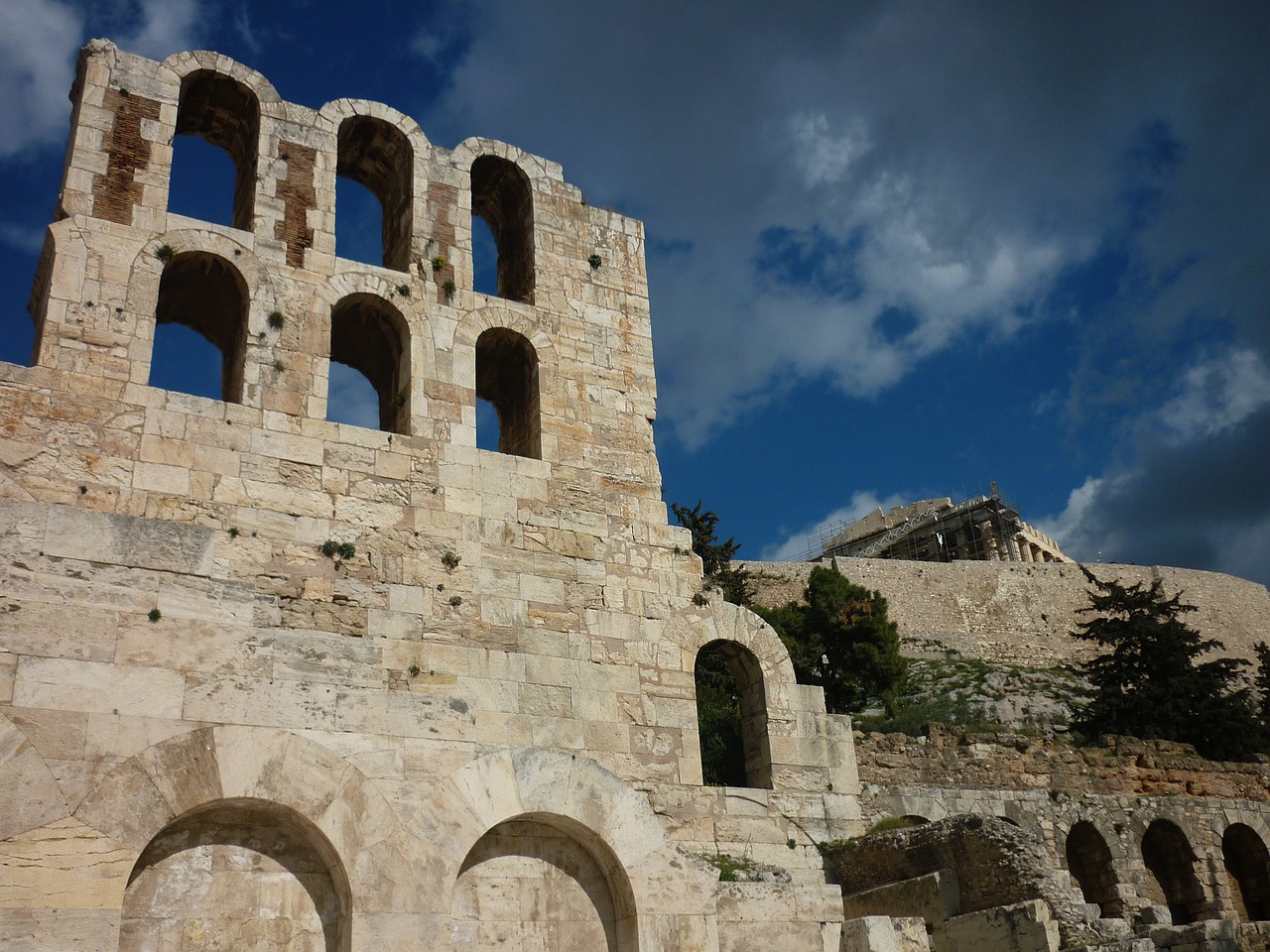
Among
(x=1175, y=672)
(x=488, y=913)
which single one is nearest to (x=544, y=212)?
(x=488, y=913)

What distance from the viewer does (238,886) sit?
30.5 feet

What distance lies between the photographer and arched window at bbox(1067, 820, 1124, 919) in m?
19.7

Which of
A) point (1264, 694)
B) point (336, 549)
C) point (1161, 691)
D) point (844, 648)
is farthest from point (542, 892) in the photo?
point (1264, 694)

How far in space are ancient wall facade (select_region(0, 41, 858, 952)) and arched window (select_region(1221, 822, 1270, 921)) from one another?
13.4 m

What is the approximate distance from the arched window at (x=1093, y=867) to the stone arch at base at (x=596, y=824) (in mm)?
11489

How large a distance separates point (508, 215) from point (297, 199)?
10.1 ft

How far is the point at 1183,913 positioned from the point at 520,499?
52.9 ft

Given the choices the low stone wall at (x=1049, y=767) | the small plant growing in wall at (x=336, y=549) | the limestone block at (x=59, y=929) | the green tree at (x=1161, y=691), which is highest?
the green tree at (x=1161, y=691)

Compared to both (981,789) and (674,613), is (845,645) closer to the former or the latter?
(981,789)

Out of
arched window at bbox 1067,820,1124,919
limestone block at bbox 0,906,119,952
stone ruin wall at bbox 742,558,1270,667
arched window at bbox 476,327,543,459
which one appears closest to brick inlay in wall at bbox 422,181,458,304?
arched window at bbox 476,327,543,459

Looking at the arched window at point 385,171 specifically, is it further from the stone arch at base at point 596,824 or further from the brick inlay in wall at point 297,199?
the stone arch at base at point 596,824

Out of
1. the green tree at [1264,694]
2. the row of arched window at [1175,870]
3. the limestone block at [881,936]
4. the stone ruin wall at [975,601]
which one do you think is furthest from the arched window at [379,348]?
the stone ruin wall at [975,601]

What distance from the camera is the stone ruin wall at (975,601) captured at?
51281mm

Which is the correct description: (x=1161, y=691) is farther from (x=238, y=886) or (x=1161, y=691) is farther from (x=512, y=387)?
(x=238, y=886)
